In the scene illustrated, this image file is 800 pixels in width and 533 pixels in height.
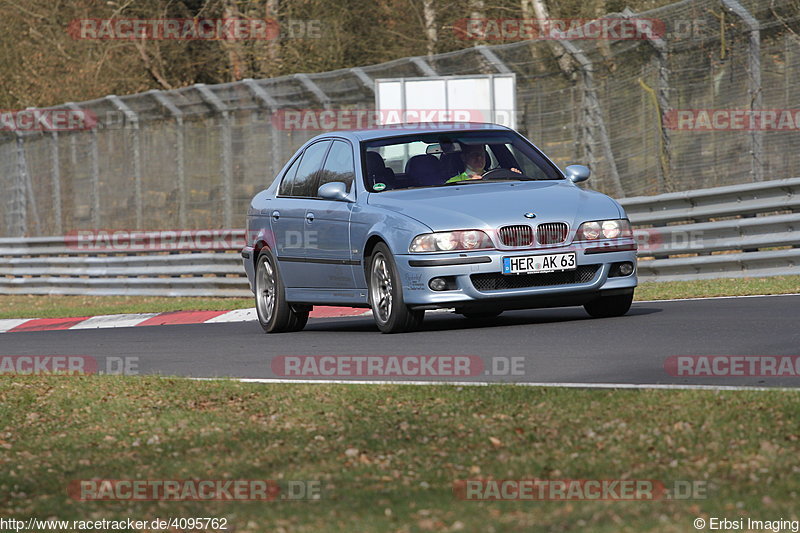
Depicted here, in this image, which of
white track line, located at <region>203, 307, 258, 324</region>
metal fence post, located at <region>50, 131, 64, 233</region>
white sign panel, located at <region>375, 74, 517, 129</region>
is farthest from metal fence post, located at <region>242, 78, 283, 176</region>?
white track line, located at <region>203, 307, 258, 324</region>

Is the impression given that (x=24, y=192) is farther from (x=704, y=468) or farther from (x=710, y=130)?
(x=704, y=468)

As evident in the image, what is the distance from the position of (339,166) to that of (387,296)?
1637 mm

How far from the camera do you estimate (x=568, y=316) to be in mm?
12070

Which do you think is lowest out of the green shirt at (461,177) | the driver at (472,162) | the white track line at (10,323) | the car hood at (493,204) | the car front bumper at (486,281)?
the white track line at (10,323)

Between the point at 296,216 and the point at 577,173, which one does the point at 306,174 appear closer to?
the point at 296,216

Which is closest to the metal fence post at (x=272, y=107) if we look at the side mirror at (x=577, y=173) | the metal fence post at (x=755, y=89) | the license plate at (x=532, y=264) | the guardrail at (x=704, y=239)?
the guardrail at (x=704, y=239)

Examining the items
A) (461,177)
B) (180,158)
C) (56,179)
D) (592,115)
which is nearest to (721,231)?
(592,115)

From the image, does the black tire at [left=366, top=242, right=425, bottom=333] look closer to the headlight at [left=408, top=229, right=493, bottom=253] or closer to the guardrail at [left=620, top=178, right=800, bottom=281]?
the headlight at [left=408, top=229, right=493, bottom=253]

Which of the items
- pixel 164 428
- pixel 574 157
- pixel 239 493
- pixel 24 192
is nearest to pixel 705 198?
pixel 574 157

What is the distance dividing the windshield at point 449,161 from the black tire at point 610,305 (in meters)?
1.14

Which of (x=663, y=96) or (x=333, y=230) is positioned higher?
(x=663, y=96)

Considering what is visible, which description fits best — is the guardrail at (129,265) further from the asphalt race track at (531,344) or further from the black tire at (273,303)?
the black tire at (273,303)

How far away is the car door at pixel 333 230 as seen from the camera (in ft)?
37.9

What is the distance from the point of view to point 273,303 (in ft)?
41.9
